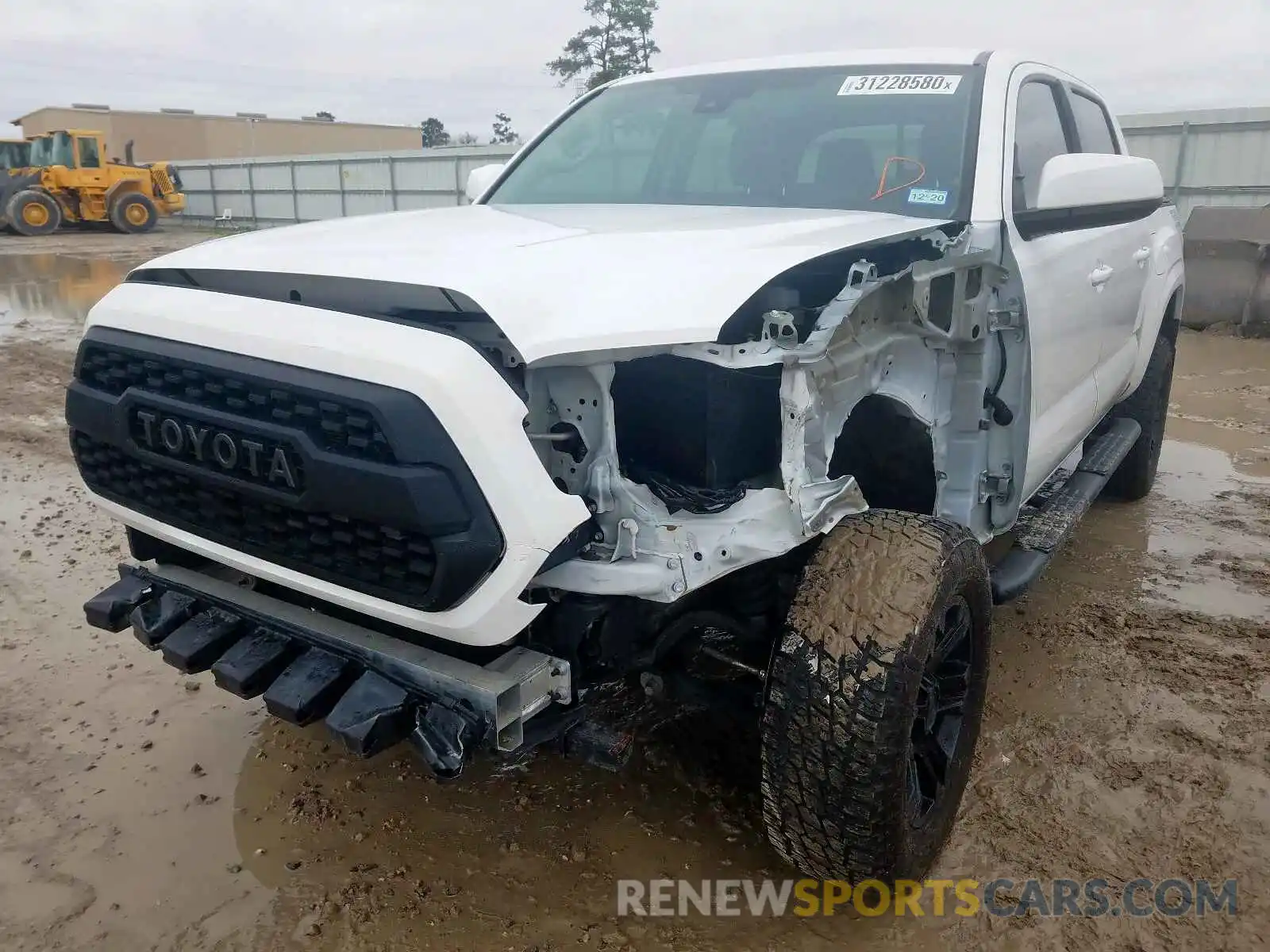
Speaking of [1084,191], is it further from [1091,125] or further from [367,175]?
[367,175]

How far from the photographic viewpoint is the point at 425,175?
2258cm

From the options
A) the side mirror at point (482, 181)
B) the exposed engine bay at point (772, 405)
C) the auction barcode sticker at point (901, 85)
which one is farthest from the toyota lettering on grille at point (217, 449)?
the auction barcode sticker at point (901, 85)

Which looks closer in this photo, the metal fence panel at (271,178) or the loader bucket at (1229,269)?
the loader bucket at (1229,269)

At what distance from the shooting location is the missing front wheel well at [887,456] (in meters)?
2.99

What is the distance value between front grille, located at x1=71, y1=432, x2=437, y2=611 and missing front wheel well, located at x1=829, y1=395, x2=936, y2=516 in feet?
4.64

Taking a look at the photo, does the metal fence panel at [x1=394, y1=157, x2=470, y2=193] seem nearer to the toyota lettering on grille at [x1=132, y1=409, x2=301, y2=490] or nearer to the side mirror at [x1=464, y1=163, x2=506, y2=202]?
the side mirror at [x1=464, y1=163, x2=506, y2=202]

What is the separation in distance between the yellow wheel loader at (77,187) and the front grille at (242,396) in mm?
26403

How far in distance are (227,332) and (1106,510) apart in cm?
464

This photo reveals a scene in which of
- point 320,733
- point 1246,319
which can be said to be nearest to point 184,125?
point 1246,319

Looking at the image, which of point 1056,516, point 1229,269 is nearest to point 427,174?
point 1229,269

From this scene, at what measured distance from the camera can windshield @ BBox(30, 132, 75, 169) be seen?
25641 mm

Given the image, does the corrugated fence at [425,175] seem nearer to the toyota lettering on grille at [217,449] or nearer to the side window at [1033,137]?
the side window at [1033,137]

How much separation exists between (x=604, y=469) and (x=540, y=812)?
118 centimetres

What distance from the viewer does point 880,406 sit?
297 cm
